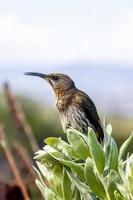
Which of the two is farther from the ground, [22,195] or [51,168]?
[51,168]

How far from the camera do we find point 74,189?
3.10m

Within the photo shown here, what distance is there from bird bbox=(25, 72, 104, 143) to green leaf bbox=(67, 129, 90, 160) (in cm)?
304

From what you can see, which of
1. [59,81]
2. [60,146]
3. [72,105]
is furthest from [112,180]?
[59,81]

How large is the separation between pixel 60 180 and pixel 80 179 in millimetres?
86

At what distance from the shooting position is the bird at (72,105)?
21.1ft

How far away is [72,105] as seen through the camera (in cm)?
688

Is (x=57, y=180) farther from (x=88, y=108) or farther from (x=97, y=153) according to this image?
(x=88, y=108)

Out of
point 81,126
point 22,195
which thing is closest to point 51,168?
point 22,195

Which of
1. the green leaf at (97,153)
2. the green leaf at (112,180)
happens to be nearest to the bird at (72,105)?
the green leaf at (97,153)

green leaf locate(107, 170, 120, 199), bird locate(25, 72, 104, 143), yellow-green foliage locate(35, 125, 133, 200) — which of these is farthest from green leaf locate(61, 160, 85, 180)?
bird locate(25, 72, 104, 143)

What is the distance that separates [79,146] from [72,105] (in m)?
3.83

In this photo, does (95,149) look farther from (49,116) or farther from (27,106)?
(49,116)

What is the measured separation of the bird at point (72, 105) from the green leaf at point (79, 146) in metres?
3.04

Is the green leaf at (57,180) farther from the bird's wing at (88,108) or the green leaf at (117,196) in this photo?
the bird's wing at (88,108)
